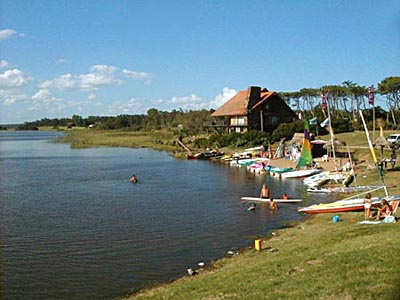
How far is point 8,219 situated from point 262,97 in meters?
67.3

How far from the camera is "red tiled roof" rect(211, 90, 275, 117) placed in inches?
3546

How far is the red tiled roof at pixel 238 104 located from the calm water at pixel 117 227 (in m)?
38.5

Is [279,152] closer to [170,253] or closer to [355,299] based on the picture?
[170,253]

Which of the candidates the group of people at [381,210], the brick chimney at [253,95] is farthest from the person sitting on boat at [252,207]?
the brick chimney at [253,95]

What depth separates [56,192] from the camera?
1677 inches

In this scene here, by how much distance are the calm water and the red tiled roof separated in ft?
126

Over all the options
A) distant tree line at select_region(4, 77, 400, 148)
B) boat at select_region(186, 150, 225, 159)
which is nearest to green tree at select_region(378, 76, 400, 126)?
distant tree line at select_region(4, 77, 400, 148)

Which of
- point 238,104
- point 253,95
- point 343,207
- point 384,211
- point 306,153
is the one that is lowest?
point 343,207

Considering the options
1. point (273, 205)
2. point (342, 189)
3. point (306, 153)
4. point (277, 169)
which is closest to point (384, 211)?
point (273, 205)

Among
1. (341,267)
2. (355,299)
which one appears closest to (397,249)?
(341,267)

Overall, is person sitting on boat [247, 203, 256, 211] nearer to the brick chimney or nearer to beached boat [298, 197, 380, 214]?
beached boat [298, 197, 380, 214]

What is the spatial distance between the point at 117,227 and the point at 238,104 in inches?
2682

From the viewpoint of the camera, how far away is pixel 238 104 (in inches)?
3703

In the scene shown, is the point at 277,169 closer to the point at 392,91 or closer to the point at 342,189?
the point at 342,189
